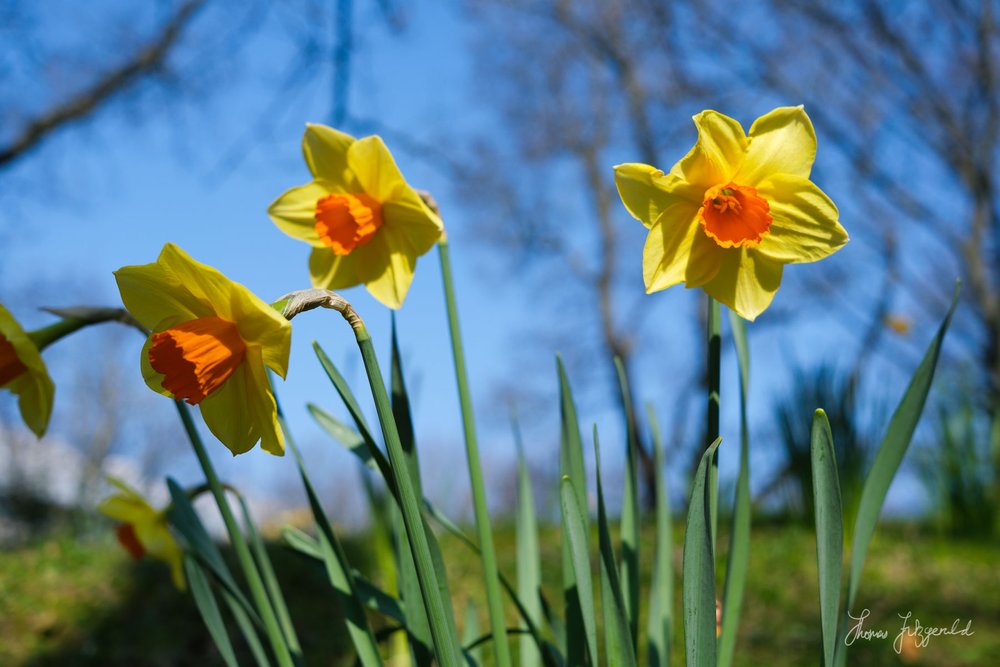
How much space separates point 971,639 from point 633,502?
249 cm

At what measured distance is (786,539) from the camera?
424cm

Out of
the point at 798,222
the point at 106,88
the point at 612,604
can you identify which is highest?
the point at 106,88

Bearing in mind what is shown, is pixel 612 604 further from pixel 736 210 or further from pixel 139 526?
pixel 139 526

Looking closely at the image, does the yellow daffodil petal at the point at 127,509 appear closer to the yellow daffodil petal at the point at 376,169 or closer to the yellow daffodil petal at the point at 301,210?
the yellow daffodil petal at the point at 301,210

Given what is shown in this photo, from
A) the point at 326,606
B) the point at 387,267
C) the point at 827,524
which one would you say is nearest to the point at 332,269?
the point at 387,267

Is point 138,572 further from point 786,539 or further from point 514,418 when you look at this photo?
point 786,539

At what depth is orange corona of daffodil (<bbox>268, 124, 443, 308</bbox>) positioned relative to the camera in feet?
3.52

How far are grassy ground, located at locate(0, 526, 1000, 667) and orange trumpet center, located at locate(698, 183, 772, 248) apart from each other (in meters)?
2.07

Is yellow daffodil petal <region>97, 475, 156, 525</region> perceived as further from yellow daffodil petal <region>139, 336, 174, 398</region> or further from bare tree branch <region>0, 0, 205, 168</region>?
bare tree branch <region>0, 0, 205, 168</region>

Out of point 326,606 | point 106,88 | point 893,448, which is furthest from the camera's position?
point 106,88

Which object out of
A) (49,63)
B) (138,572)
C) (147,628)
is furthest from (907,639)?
(49,63)

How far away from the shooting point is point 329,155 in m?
1.12

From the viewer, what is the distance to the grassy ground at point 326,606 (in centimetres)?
272

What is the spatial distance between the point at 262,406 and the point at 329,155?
0.42m
